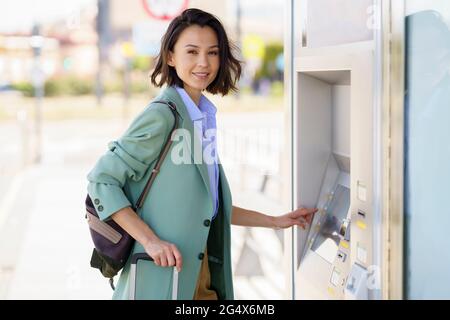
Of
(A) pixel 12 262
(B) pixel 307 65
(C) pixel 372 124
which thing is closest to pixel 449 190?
(C) pixel 372 124

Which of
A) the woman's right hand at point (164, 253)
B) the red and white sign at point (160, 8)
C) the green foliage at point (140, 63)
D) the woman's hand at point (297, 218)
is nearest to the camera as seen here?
the woman's right hand at point (164, 253)

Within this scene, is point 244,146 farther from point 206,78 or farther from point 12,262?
point 206,78

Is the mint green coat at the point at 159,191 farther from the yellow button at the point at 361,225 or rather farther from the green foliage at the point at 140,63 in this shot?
the green foliage at the point at 140,63

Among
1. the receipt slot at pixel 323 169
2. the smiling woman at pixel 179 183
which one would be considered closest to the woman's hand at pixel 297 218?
the receipt slot at pixel 323 169

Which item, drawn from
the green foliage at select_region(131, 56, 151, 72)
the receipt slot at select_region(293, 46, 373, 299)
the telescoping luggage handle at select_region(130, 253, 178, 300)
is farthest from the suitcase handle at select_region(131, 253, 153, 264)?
the green foliage at select_region(131, 56, 151, 72)

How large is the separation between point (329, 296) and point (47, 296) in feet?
10.1

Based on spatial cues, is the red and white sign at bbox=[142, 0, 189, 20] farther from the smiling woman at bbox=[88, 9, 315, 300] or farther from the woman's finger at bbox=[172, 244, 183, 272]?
the woman's finger at bbox=[172, 244, 183, 272]

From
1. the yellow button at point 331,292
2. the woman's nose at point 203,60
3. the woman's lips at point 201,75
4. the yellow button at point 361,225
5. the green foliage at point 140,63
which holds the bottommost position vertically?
the yellow button at point 331,292

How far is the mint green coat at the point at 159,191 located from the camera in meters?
1.90

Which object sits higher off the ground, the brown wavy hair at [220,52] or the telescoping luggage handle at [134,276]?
the brown wavy hair at [220,52]

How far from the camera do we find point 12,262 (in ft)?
19.3

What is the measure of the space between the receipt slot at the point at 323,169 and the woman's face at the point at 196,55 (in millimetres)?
389

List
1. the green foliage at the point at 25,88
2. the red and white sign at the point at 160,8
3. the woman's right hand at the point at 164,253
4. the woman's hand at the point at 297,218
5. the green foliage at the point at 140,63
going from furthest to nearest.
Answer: the green foliage at the point at 140,63 < the green foliage at the point at 25,88 < the red and white sign at the point at 160,8 < the woman's hand at the point at 297,218 < the woman's right hand at the point at 164,253

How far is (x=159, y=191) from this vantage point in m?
1.95
